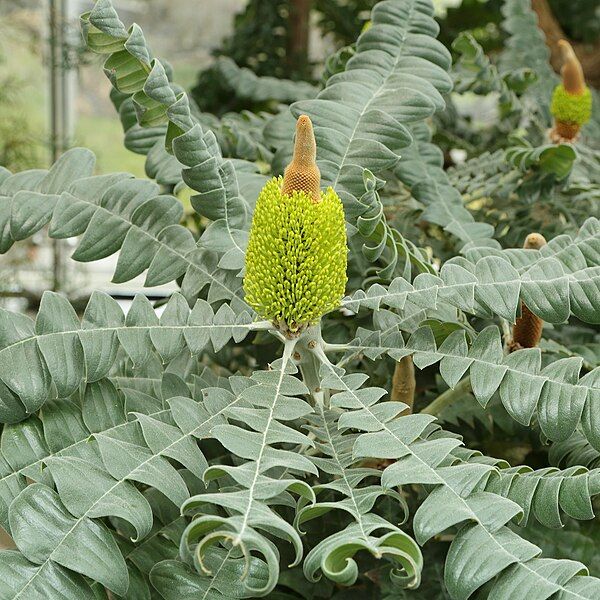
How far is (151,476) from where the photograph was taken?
0.48 meters

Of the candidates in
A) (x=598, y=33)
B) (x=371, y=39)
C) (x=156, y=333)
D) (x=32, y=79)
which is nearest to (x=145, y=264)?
(x=156, y=333)

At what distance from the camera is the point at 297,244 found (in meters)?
0.57

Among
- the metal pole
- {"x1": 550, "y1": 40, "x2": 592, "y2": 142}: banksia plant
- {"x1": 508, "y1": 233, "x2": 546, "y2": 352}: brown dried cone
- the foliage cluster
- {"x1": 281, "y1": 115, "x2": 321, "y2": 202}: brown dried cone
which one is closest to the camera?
the foliage cluster

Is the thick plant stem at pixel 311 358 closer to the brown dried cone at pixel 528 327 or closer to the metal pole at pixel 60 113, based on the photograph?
the brown dried cone at pixel 528 327

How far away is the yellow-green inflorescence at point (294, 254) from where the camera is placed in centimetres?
57

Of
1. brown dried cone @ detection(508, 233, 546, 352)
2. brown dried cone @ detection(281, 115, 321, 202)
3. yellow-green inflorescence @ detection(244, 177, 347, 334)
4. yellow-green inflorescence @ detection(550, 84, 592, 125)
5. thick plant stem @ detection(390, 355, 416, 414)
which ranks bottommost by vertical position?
thick plant stem @ detection(390, 355, 416, 414)

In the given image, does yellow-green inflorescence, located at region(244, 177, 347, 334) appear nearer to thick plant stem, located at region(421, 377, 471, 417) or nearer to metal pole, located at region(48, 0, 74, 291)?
thick plant stem, located at region(421, 377, 471, 417)

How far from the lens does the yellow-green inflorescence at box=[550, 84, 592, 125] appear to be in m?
0.99

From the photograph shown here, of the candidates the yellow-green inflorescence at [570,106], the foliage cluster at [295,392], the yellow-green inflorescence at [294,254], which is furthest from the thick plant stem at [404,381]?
the yellow-green inflorescence at [570,106]

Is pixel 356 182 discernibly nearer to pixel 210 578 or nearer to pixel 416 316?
pixel 416 316

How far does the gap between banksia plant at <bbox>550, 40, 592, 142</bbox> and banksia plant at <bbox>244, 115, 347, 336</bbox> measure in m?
0.51

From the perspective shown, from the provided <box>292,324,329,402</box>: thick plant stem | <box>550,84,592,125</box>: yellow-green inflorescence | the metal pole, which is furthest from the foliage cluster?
the metal pole

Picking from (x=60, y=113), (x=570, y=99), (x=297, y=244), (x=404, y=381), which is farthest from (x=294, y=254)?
(x=60, y=113)

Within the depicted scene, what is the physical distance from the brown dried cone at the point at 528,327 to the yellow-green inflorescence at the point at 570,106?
1.18ft
